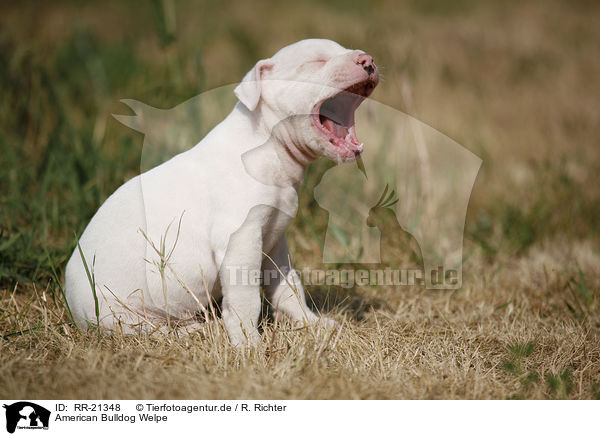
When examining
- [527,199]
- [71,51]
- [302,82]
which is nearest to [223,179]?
[302,82]

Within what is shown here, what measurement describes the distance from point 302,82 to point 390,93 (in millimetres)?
3979

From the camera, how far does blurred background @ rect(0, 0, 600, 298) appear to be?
3.77 m

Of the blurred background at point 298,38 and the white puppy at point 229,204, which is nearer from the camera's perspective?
the white puppy at point 229,204

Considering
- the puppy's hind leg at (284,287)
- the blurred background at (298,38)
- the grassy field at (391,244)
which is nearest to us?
the grassy field at (391,244)

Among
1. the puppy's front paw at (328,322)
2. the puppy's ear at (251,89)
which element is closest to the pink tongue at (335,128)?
the puppy's ear at (251,89)

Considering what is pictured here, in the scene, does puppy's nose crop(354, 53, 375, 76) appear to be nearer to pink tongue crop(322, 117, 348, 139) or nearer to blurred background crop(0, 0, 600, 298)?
pink tongue crop(322, 117, 348, 139)

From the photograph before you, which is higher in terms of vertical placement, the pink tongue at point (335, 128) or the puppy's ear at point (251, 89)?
the puppy's ear at point (251, 89)

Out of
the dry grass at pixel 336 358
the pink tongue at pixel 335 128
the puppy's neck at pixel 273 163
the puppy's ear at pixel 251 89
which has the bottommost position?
the dry grass at pixel 336 358

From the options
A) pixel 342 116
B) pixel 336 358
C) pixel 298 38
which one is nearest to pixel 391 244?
pixel 342 116

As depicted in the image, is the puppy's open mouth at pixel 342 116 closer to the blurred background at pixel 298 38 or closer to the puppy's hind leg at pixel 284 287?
the blurred background at pixel 298 38

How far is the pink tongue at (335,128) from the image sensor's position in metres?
2.44

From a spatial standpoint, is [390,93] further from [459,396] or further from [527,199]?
[459,396]
